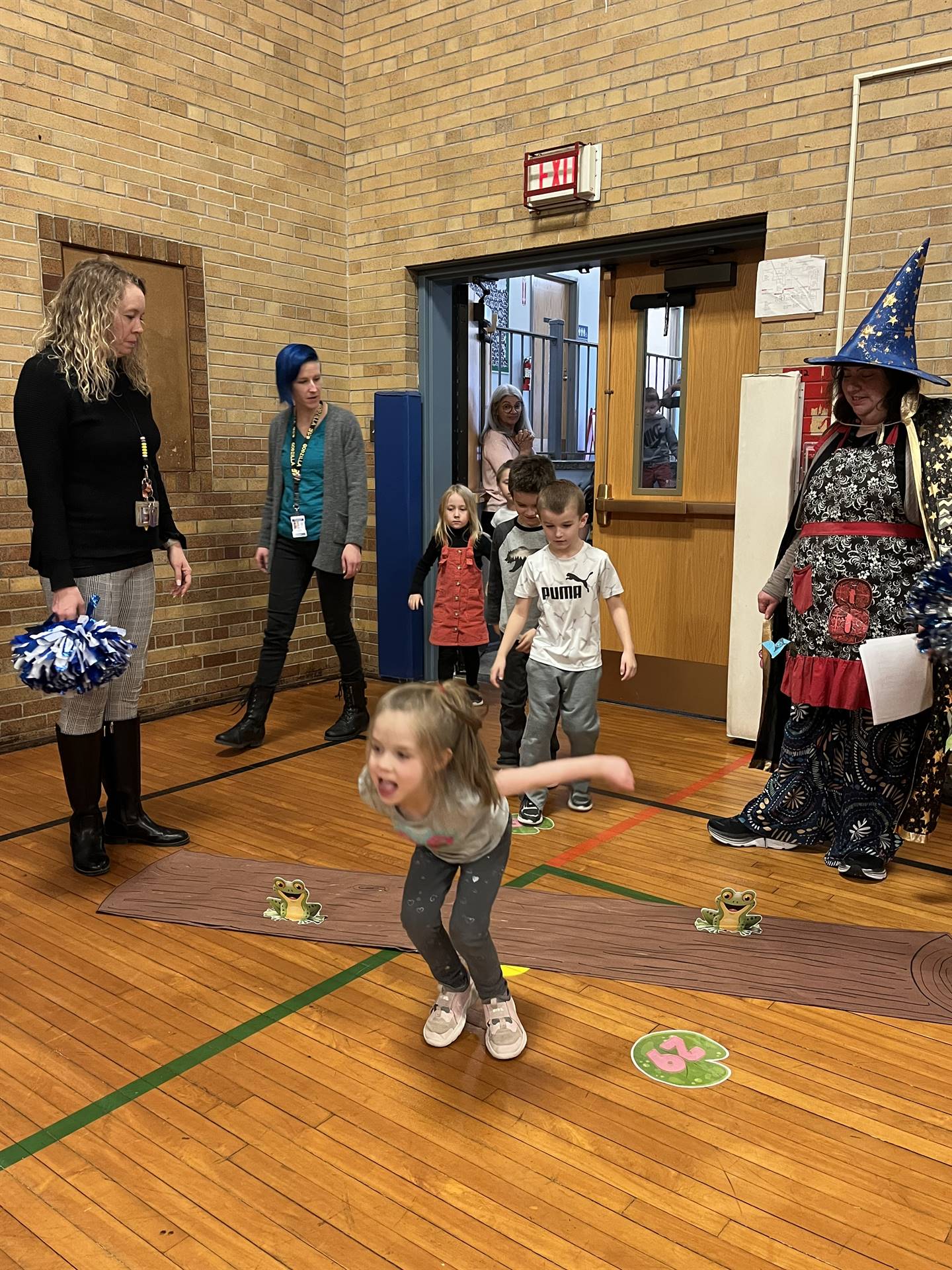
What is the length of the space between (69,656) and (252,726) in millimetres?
1768

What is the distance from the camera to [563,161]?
4734 mm

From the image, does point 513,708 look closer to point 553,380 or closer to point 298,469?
point 298,469

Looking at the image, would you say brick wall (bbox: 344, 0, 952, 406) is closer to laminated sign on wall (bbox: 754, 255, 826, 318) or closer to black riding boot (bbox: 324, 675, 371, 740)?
laminated sign on wall (bbox: 754, 255, 826, 318)

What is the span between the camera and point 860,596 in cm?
305

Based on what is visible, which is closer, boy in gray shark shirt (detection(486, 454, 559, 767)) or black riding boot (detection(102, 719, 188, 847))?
black riding boot (detection(102, 719, 188, 847))

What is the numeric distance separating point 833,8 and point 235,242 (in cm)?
293

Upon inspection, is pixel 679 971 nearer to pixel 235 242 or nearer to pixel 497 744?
pixel 497 744

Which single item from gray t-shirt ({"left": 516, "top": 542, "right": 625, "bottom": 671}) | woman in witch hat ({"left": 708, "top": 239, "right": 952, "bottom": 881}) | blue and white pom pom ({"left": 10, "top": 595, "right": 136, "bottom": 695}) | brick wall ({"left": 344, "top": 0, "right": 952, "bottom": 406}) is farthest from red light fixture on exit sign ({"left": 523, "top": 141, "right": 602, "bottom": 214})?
blue and white pom pom ({"left": 10, "top": 595, "right": 136, "bottom": 695})

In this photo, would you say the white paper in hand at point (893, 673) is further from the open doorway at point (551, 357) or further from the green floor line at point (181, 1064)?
the open doorway at point (551, 357)

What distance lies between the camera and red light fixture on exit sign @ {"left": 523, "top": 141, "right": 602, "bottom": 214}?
471 cm

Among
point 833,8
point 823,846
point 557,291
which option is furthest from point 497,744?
point 557,291

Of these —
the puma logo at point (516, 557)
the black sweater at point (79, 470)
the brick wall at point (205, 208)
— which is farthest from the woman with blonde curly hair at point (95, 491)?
the brick wall at point (205, 208)

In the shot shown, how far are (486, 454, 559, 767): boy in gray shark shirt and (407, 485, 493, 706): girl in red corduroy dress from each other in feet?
2.13

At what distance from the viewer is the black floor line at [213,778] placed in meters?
3.47
